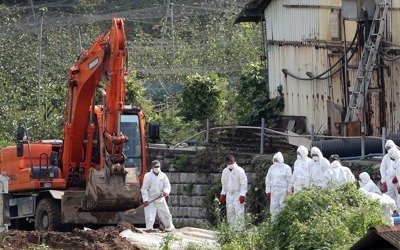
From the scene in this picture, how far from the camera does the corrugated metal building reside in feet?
105

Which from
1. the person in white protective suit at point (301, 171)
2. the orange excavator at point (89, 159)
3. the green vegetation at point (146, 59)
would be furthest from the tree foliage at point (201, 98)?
the person in white protective suit at point (301, 171)

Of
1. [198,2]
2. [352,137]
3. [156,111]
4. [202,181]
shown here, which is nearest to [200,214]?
[202,181]

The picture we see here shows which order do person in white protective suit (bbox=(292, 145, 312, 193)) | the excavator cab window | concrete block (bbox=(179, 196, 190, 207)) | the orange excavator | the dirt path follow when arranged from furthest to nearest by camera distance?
concrete block (bbox=(179, 196, 190, 207))
the excavator cab window
person in white protective suit (bbox=(292, 145, 312, 193))
the orange excavator
the dirt path

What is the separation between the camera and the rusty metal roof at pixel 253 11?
121 feet

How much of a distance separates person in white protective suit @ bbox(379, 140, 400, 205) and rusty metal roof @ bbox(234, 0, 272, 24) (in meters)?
11.3

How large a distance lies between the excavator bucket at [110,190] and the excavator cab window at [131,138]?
143 centimetres

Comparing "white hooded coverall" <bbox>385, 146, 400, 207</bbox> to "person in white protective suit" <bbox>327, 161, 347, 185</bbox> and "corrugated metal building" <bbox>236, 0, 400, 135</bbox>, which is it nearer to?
"person in white protective suit" <bbox>327, 161, 347, 185</bbox>

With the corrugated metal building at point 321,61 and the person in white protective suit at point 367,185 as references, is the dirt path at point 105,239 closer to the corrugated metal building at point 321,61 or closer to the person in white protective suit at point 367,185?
the person in white protective suit at point 367,185

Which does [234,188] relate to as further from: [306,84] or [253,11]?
[253,11]

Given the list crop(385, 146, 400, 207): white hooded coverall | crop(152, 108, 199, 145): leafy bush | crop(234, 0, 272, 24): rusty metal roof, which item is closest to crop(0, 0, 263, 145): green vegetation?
crop(152, 108, 199, 145): leafy bush

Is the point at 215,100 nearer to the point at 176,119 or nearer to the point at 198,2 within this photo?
the point at 176,119

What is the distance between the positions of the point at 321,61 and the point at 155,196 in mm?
9113

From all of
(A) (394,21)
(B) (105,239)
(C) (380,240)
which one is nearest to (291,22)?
(A) (394,21)

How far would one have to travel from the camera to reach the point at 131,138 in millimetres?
27438
